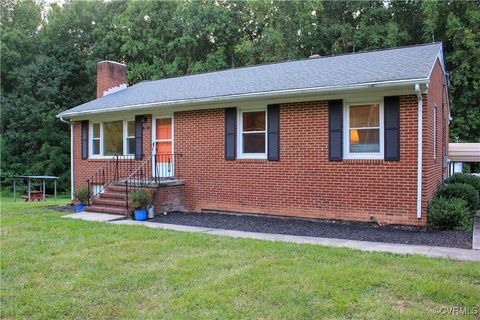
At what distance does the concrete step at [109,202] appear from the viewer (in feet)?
34.5

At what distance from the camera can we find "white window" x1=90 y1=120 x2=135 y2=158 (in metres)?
13.0

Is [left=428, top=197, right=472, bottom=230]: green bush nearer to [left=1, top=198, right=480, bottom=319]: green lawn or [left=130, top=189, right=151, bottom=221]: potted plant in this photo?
[left=1, top=198, right=480, bottom=319]: green lawn

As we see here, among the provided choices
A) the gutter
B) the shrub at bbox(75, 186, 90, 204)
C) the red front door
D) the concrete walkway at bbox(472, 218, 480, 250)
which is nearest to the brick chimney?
the gutter

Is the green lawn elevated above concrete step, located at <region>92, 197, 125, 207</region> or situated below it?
below

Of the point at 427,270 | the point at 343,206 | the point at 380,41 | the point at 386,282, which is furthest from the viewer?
the point at 380,41

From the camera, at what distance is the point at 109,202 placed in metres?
10.8

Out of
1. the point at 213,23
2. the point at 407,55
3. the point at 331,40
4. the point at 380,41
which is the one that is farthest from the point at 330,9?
the point at 407,55

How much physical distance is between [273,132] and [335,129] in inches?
62.7

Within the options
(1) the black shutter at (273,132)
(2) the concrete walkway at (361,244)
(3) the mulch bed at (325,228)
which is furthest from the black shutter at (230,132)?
(2) the concrete walkway at (361,244)

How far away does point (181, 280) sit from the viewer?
4656mm

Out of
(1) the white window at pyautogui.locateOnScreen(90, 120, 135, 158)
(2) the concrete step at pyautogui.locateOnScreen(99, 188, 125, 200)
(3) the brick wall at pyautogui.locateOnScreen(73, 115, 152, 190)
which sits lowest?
(2) the concrete step at pyautogui.locateOnScreen(99, 188, 125, 200)

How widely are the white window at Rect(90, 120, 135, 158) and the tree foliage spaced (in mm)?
13655

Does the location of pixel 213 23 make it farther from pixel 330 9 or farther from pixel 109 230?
pixel 109 230

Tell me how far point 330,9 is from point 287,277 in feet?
82.9
